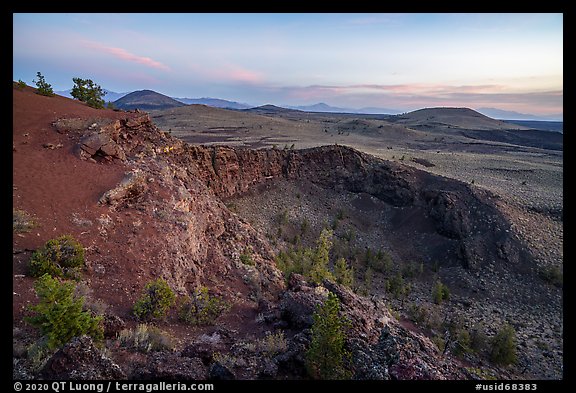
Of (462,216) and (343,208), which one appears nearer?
(462,216)

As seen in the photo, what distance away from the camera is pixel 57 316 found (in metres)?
5.34

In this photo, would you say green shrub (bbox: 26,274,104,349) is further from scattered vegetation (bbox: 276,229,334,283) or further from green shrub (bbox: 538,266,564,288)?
green shrub (bbox: 538,266,564,288)

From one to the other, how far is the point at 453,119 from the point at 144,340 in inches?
5100

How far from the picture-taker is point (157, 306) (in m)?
7.65

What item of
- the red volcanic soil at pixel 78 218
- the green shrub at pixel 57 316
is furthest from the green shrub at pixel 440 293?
the green shrub at pixel 57 316

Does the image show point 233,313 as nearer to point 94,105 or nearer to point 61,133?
point 61,133

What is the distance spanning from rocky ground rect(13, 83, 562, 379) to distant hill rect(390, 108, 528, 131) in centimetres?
9117

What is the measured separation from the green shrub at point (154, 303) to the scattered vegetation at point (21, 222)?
11.9 ft

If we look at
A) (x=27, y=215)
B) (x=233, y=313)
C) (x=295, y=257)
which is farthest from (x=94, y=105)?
(x=233, y=313)

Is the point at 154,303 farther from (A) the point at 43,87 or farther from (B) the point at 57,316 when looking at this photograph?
(A) the point at 43,87

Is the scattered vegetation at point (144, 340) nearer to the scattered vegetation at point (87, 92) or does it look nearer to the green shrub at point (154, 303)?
the green shrub at point (154, 303)

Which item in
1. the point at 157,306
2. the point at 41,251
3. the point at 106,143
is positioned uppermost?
the point at 106,143

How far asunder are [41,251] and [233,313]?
482 centimetres
